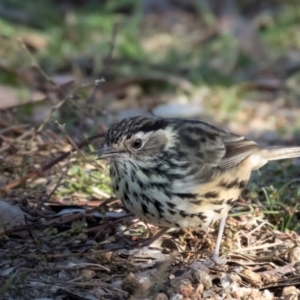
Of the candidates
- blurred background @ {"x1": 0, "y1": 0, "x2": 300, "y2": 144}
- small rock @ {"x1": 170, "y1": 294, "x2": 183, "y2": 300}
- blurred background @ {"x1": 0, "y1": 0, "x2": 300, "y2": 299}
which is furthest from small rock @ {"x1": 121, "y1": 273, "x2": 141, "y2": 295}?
blurred background @ {"x1": 0, "y1": 0, "x2": 300, "y2": 144}

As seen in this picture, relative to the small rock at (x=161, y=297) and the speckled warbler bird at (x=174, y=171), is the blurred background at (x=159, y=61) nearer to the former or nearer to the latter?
the speckled warbler bird at (x=174, y=171)

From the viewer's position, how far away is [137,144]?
4.42 m

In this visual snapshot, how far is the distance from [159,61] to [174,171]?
15.7 ft

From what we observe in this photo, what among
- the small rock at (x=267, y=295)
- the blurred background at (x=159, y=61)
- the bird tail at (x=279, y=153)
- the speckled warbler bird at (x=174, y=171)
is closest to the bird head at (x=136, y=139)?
the speckled warbler bird at (x=174, y=171)

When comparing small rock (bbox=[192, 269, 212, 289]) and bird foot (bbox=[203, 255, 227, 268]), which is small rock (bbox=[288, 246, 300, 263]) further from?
small rock (bbox=[192, 269, 212, 289])

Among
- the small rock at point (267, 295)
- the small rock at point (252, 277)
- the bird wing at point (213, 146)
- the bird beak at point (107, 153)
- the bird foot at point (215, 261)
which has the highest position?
the bird beak at point (107, 153)

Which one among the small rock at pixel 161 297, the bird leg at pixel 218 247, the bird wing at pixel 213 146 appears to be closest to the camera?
the small rock at pixel 161 297

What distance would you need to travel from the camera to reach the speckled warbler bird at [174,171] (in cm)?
425

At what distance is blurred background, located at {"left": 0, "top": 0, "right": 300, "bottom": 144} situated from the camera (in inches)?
294

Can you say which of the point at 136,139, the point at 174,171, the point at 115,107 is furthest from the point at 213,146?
the point at 115,107

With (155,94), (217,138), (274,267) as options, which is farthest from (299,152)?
(155,94)

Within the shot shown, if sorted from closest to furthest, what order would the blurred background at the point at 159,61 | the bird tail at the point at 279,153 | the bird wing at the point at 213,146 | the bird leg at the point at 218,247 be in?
the bird leg at the point at 218,247 < the bird wing at the point at 213,146 < the bird tail at the point at 279,153 < the blurred background at the point at 159,61

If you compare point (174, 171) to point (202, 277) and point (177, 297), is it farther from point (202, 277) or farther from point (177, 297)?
point (177, 297)

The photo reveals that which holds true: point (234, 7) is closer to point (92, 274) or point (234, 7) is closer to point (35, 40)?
point (35, 40)
